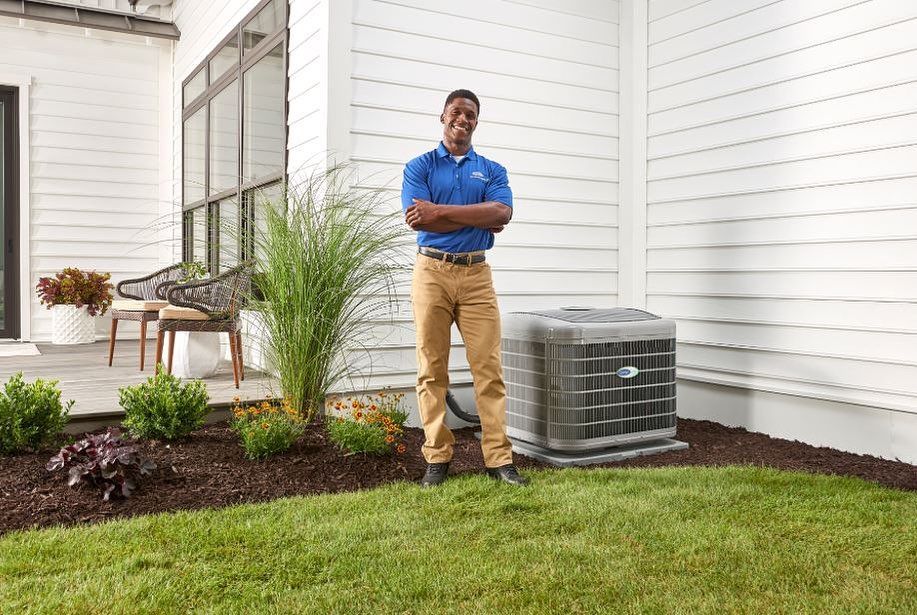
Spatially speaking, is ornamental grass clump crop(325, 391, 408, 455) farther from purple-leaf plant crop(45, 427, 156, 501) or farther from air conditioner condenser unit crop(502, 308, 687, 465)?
purple-leaf plant crop(45, 427, 156, 501)

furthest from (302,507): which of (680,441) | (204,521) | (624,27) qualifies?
(624,27)

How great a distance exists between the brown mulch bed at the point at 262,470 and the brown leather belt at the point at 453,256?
0.91m

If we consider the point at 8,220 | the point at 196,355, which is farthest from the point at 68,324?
the point at 196,355

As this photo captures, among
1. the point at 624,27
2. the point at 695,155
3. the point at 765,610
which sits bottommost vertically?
→ the point at 765,610

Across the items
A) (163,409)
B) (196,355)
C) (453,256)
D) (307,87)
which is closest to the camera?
(453,256)

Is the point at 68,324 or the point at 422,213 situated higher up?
the point at 422,213

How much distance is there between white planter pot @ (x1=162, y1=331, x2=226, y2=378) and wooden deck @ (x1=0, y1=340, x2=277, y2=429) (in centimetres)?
9

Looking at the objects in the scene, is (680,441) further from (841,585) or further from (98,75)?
(98,75)

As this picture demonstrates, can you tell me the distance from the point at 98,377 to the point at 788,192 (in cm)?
425

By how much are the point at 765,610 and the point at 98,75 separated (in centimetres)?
788

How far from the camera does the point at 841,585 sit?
2209 millimetres

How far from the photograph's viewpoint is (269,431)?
3406mm

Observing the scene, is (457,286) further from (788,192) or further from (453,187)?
(788,192)

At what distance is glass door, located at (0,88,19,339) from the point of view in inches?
297
